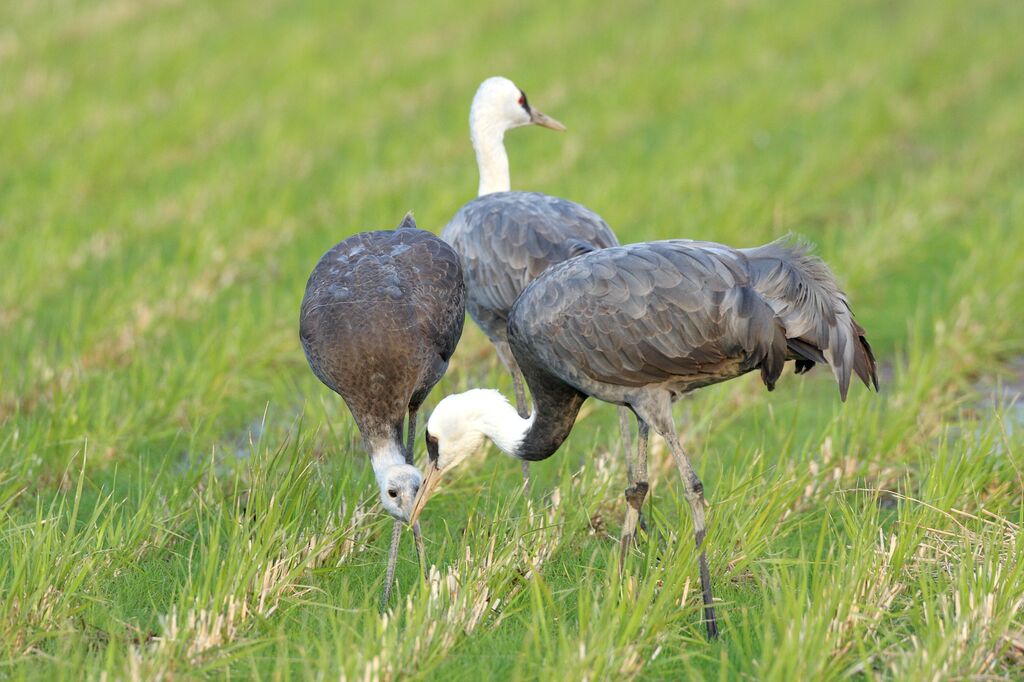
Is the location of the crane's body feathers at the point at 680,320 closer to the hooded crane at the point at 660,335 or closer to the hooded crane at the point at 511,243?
the hooded crane at the point at 660,335

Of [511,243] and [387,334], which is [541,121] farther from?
[387,334]

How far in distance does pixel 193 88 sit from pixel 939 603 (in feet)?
35.8

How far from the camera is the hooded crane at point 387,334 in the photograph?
4535mm

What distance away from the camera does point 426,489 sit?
4.42 metres

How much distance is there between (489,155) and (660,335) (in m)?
2.70

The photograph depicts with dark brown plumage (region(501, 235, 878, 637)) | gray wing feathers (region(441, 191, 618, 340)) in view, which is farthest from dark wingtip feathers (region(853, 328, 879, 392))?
gray wing feathers (region(441, 191, 618, 340))

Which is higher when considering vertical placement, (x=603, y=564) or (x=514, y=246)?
(x=514, y=246)

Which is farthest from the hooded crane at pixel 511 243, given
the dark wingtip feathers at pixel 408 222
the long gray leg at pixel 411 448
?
the long gray leg at pixel 411 448

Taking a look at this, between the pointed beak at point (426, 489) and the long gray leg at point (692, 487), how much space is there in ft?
2.38

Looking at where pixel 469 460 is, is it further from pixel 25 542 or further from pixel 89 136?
pixel 89 136

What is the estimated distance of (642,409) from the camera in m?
4.36

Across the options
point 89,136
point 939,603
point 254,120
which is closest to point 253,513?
point 939,603

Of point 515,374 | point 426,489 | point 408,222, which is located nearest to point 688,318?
point 426,489

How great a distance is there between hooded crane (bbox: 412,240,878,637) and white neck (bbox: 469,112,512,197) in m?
2.29
